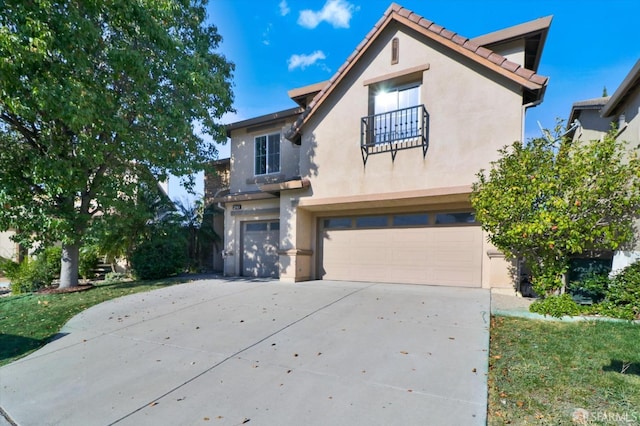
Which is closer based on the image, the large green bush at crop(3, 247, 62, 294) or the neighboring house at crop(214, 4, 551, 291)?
the neighboring house at crop(214, 4, 551, 291)

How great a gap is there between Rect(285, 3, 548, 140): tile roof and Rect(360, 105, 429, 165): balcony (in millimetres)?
1659

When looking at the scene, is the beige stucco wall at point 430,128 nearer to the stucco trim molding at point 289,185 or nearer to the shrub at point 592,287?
the stucco trim molding at point 289,185

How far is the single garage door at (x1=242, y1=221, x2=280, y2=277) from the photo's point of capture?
12.3m

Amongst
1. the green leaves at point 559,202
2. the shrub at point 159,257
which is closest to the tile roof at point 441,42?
the green leaves at point 559,202

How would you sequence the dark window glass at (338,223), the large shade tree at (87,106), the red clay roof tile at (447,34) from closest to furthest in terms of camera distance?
the large shade tree at (87,106), the red clay roof tile at (447,34), the dark window glass at (338,223)

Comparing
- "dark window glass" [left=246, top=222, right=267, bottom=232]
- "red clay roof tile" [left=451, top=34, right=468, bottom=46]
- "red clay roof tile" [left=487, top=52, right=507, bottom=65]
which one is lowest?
"dark window glass" [left=246, top=222, right=267, bottom=232]

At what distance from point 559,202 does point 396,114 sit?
4905mm

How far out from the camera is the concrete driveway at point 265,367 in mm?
3357

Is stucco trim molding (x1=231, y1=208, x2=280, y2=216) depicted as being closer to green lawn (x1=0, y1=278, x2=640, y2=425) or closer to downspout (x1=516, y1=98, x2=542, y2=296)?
green lawn (x1=0, y1=278, x2=640, y2=425)

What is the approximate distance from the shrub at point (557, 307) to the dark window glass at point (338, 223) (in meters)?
5.98

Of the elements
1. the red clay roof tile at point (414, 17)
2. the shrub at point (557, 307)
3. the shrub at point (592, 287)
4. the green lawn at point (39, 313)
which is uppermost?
the red clay roof tile at point (414, 17)

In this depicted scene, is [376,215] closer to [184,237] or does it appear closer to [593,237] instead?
[593,237]

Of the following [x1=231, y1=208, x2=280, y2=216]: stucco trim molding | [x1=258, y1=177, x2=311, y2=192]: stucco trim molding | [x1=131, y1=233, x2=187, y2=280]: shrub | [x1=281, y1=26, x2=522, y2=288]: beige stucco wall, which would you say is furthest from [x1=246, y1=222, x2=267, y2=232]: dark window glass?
[x1=131, y1=233, x2=187, y2=280]: shrub

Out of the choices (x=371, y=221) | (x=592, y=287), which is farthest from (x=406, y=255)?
(x=592, y=287)
